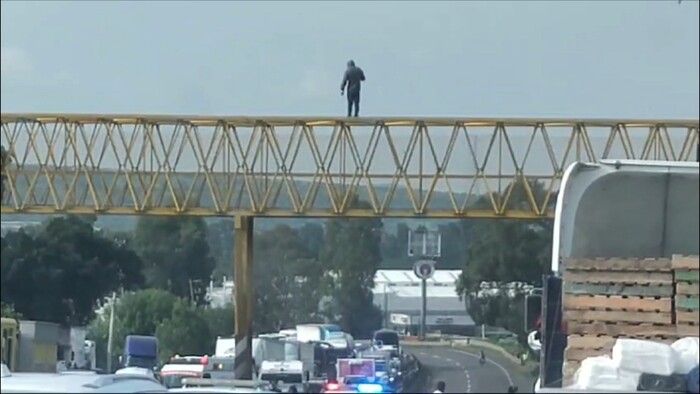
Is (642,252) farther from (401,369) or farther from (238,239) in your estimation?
(238,239)

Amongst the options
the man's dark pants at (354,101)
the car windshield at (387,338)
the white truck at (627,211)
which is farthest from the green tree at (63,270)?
the white truck at (627,211)

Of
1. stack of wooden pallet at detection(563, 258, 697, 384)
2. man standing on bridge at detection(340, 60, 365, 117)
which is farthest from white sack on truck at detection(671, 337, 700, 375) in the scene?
man standing on bridge at detection(340, 60, 365, 117)

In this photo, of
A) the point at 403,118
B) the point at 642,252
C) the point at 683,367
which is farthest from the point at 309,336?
the point at 683,367

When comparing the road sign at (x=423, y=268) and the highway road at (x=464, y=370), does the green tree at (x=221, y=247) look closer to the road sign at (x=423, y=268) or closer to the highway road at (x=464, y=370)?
the road sign at (x=423, y=268)

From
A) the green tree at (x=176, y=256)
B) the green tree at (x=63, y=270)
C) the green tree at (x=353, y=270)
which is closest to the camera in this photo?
the green tree at (x=63, y=270)

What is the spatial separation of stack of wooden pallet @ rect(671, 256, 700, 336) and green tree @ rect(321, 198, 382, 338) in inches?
1624

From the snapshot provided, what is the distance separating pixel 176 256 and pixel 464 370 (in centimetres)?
2805

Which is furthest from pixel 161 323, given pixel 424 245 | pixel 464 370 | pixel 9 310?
pixel 464 370

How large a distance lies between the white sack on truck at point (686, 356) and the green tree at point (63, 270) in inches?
1671

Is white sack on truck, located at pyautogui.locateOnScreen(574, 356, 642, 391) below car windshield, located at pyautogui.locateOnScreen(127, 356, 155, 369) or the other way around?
the other way around

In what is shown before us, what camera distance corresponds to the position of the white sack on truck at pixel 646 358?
9906 mm

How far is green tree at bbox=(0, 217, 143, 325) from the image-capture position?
5256cm

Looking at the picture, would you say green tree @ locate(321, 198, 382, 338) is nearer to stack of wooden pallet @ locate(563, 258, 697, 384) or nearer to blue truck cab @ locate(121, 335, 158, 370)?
blue truck cab @ locate(121, 335, 158, 370)

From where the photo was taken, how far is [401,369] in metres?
32.8
